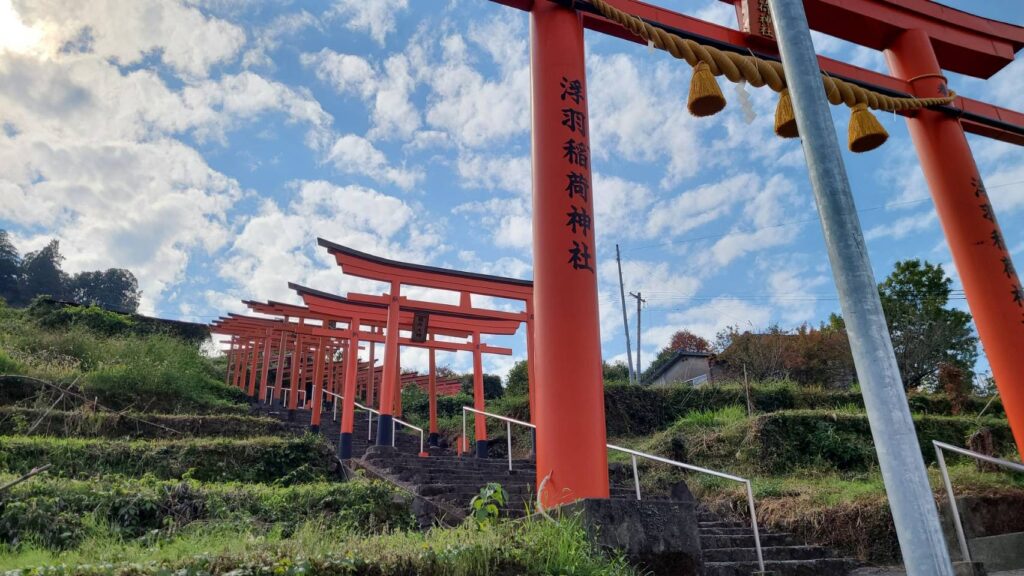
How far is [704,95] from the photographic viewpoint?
5.21 meters

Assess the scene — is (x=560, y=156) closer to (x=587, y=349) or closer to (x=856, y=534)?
(x=587, y=349)

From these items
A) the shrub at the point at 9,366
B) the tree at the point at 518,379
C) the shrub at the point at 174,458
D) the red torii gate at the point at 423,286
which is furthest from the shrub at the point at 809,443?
the shrub at the point at 9,366

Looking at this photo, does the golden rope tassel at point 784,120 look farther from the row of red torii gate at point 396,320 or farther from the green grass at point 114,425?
the green grass at point 114,425

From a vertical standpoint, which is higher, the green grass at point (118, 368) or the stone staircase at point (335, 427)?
the green grass at point (118, 368)

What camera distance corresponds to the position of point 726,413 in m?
15.1

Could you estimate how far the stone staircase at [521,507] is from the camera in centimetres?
610

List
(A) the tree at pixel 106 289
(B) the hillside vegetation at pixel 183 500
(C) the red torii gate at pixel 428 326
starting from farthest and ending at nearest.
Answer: (A) the tree at pixel 106 289, (C) the red torii gate at pixel 428 326, (B) the hillside vegetation at pixel 183 500

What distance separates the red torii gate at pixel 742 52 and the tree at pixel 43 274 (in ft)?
182

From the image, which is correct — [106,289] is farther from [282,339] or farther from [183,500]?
[183,500]

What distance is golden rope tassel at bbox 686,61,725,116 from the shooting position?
523 centimetres

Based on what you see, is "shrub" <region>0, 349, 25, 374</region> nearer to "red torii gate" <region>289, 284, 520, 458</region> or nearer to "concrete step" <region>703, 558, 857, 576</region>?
"red torii gate" <region>289, 284, 520, 458</region>

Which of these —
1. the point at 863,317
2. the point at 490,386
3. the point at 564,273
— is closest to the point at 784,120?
the point at 564,273

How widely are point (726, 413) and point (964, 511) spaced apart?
8.47 metres

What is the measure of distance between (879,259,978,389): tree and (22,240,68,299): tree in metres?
54.7
